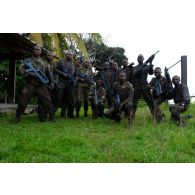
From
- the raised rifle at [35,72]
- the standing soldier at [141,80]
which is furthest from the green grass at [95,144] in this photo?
the standing soldier at [141,80]

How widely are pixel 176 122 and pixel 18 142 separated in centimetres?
514

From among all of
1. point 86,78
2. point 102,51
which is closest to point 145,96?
point 86,78

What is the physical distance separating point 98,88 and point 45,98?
2351 mm

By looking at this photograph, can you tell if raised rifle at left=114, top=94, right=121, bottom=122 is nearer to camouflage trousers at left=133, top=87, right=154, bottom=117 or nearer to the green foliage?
camouflage trousers at left=133, top=87, right=154, bottom=117

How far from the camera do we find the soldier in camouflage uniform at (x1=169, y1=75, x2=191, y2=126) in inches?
408

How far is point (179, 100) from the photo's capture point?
10711mm

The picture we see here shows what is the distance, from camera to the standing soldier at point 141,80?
11.3 metres

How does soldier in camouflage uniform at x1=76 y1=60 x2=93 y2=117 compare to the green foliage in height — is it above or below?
below

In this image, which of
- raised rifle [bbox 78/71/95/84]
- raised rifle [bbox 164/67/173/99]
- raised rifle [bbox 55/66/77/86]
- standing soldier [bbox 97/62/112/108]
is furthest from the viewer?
standing soldier [bbox 97/62/112/108]

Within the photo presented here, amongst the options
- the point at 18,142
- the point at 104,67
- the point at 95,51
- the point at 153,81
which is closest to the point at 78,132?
the point at 18,142

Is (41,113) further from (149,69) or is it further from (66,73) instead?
(149,69)

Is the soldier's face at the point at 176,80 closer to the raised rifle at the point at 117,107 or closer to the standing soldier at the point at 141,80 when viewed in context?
the standing soldier at the point at 141,80

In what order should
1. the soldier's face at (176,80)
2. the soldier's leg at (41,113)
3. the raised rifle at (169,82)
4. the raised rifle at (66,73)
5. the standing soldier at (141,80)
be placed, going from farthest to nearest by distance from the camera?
the raised rifle at (66,73)
the standing soldier at (141,80)
the raised rifle at (169,82)
the soldier's leg at (41,113)
the soldier's face at (176,80)

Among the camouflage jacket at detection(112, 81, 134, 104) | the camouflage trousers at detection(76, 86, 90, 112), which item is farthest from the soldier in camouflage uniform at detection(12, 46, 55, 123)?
the camouflage jacket at detection(112, 81, 134, 104)
